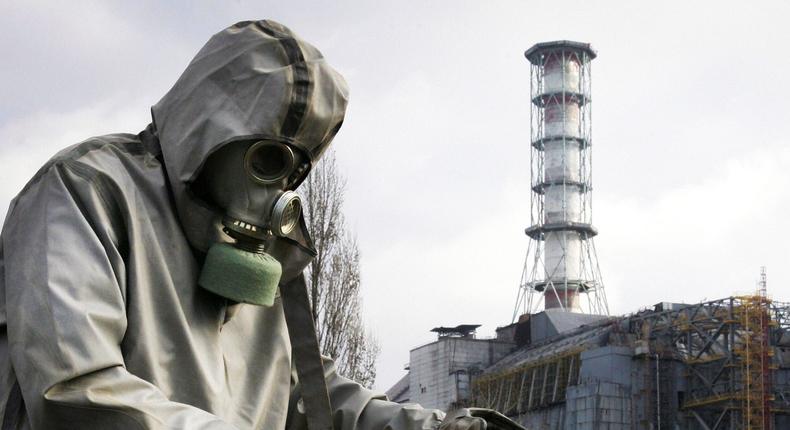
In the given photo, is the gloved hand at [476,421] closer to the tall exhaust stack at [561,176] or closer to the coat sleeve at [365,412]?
the coat sleeve at [365,412]

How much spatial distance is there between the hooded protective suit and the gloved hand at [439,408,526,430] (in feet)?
0.53

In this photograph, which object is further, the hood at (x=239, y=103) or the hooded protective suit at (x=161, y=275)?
the hood at (x=239, y=103)

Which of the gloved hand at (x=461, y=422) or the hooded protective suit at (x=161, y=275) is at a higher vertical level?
the hooded protective suit at (x=161, y=275)

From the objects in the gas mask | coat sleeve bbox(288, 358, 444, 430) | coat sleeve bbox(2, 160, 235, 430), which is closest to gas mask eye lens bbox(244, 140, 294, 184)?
the gas mask

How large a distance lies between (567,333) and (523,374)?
104 inches

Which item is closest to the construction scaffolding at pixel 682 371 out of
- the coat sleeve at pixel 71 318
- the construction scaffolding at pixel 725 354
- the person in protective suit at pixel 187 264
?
the construction scaffolding at pixel 725 354

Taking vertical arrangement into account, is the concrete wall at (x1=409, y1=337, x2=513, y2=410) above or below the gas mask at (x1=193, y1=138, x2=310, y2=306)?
above

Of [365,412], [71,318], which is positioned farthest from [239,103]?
[365,412]

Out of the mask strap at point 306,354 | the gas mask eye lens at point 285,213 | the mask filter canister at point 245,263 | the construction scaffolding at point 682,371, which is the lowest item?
the mask strap at point 306,354

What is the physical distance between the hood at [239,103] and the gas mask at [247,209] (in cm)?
4

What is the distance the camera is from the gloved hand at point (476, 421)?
330cm

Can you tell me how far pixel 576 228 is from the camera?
76.6 m

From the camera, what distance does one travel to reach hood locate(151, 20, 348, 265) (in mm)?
3232

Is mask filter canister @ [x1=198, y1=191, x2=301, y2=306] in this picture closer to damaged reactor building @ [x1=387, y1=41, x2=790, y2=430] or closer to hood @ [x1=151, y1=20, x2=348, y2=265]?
hood @ [x1=151, y1=20, x2=348, y2=265]
